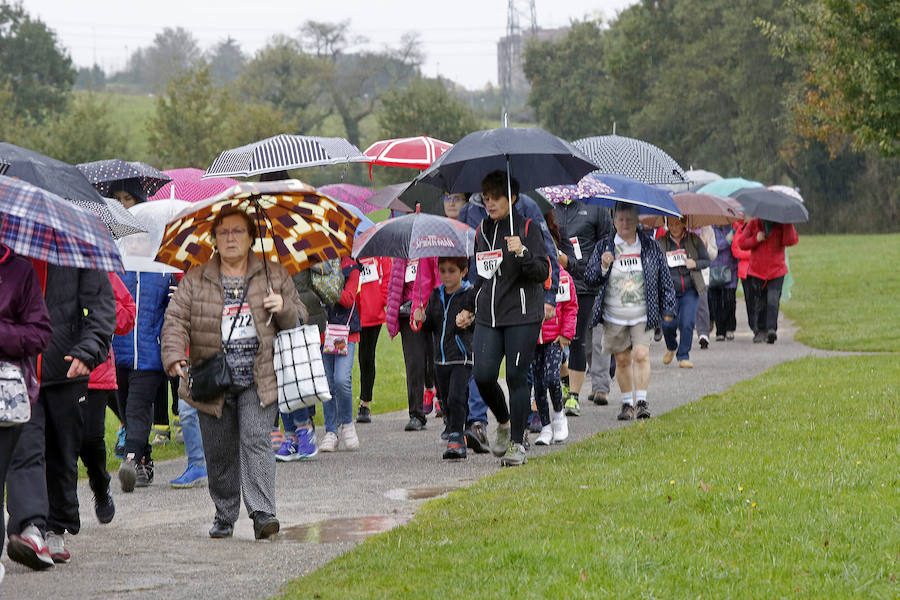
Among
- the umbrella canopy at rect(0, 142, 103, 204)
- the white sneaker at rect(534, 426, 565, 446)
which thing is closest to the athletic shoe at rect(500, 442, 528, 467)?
the white sneaker at rect(534, 426, 565, 446)

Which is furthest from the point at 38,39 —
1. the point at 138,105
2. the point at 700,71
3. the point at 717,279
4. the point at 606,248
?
the point at 606,248

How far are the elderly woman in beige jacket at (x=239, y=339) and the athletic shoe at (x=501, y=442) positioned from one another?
2876 mm

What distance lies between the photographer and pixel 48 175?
6555mm

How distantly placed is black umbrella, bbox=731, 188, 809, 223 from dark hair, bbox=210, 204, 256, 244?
11988 millimetres

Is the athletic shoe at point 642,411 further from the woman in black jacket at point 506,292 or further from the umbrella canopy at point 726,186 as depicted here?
the umbrella canopy at point 726,186

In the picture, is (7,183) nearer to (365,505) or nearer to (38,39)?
(365,505)

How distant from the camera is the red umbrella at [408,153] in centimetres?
1279

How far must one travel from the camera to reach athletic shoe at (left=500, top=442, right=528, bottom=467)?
30.6 ft

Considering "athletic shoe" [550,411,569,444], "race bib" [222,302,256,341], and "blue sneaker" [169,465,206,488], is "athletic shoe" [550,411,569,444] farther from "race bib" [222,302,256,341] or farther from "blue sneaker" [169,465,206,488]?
"race bib" [222,302,256,341]

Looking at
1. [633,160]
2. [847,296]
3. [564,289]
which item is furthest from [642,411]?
[847,296]

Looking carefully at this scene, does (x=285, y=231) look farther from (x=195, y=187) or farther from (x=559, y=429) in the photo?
(x=195, y=187)

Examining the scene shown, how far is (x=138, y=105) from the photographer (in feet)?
359

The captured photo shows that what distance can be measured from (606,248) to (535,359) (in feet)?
4.49

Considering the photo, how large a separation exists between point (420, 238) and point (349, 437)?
1.88 metres
